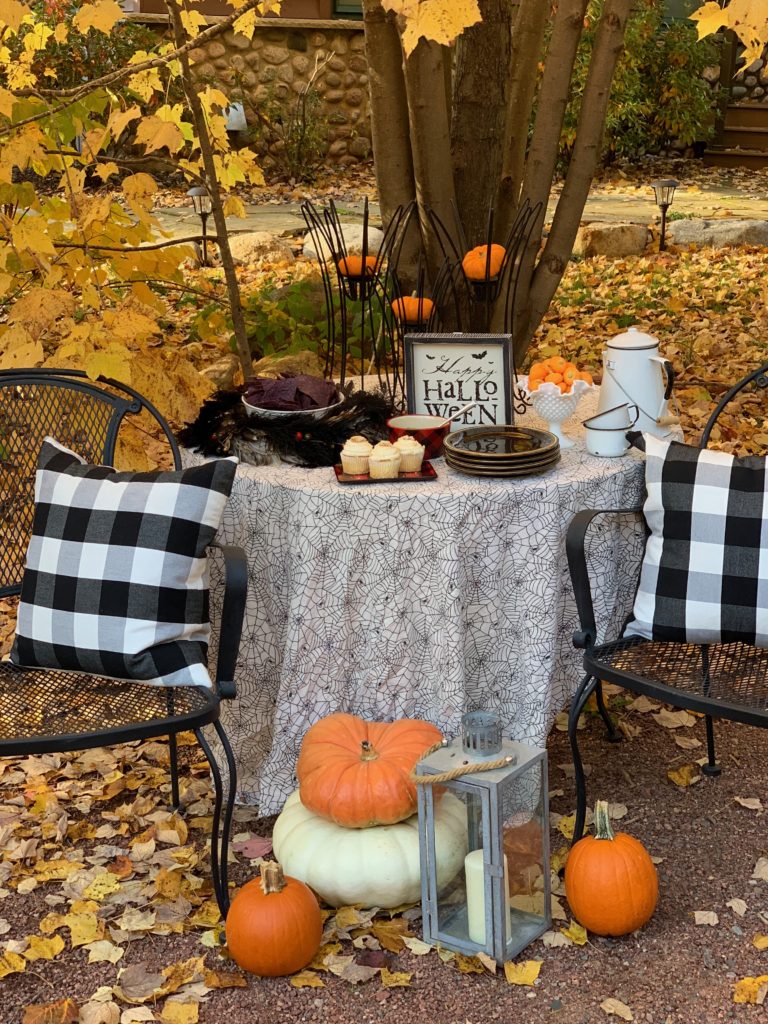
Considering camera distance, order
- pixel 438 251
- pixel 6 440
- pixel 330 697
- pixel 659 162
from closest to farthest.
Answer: pixel 330 697
pixel 6 440
pixel 438 251
pixel 659 162

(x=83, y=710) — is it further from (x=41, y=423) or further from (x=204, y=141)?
(x=204, y=141)

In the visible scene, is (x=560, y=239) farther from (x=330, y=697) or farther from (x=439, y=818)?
(x=439, y=818)

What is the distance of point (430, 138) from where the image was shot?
416 centimetres

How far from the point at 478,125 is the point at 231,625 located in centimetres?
286

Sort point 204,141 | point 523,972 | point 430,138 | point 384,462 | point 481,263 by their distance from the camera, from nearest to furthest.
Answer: point 523,972, point 384,462, point 481,263, point 204,141, point 430,138

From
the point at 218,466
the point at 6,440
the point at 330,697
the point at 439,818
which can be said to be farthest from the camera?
the point at 6,440

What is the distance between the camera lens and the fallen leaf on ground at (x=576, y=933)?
7.88ft

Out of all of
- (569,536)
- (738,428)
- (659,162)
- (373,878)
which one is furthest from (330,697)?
(659,162)

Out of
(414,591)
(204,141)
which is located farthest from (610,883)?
(204,141)

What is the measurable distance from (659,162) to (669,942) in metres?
10.6

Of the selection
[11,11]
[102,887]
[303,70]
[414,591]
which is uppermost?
[303,70]

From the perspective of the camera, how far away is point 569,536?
8.27 feet

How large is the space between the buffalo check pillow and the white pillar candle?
64 cm

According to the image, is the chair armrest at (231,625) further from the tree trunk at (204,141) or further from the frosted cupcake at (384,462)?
the tree trunk at (204,141)
